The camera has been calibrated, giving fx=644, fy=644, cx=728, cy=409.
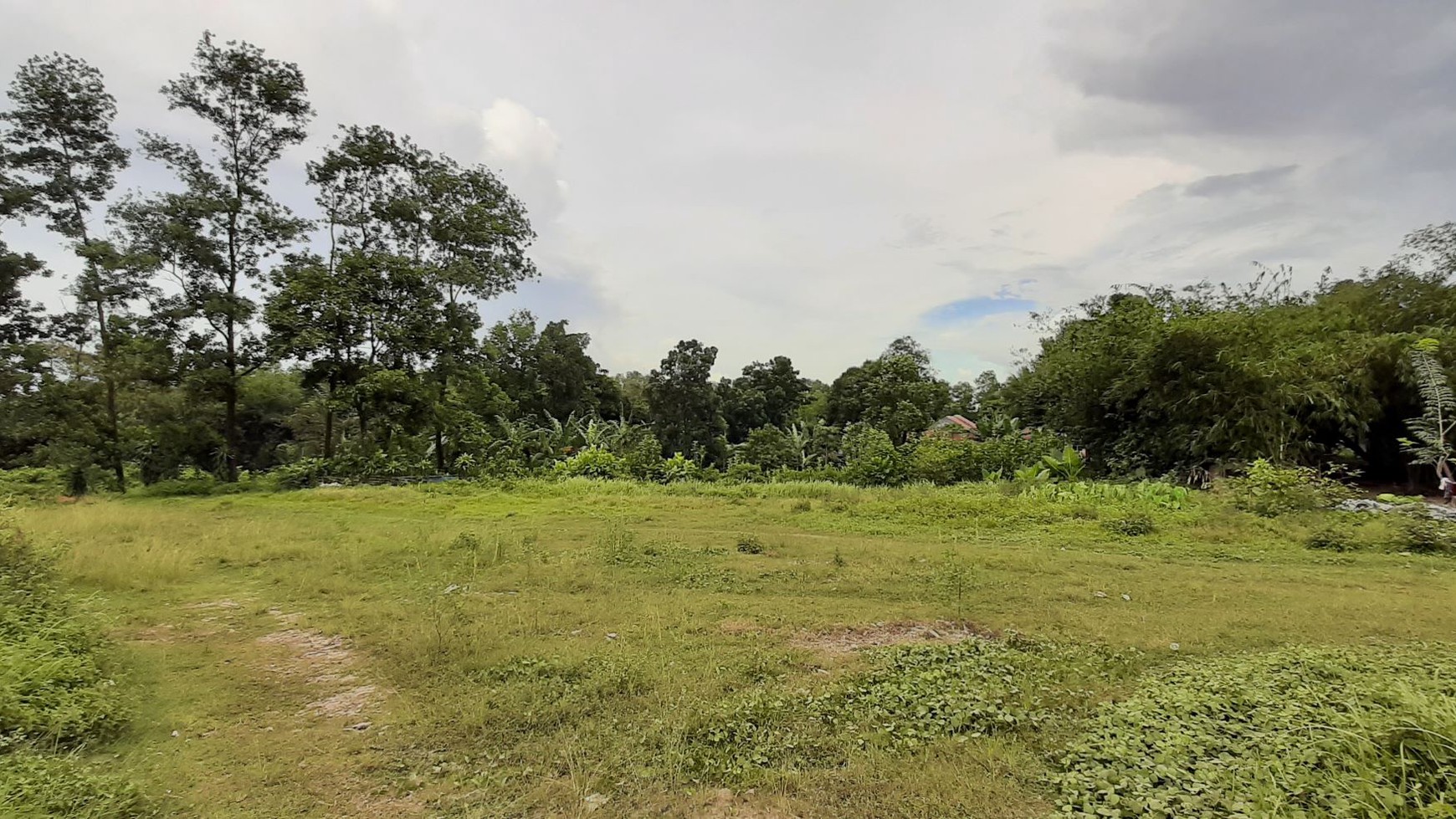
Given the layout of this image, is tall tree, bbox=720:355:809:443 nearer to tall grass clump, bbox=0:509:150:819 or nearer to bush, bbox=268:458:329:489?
bush, bbox=268:458:329:489

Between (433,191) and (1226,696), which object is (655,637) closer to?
(1226,696)

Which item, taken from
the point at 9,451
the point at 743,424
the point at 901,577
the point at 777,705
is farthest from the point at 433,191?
the point at 777,705

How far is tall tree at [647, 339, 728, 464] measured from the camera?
2477 cm

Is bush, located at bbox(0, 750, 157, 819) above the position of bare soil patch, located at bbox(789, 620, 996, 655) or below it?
above

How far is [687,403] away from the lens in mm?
25047

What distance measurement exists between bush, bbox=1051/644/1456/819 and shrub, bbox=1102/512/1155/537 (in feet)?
18.1

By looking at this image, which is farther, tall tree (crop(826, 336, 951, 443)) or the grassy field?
tall tree (crop(826, 336, 951, 443))

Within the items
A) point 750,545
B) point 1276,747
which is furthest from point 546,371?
point 1276,747

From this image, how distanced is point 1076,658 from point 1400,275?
1631cm

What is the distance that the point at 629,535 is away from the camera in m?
9.16

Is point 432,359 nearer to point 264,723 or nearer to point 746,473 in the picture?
point 746,473

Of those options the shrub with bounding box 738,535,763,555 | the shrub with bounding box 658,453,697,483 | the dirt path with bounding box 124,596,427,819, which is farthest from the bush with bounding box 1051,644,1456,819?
the shrub with bounding box 658,453,697,483

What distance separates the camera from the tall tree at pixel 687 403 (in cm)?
2477

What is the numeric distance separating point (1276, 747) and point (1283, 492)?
30.0 feet
